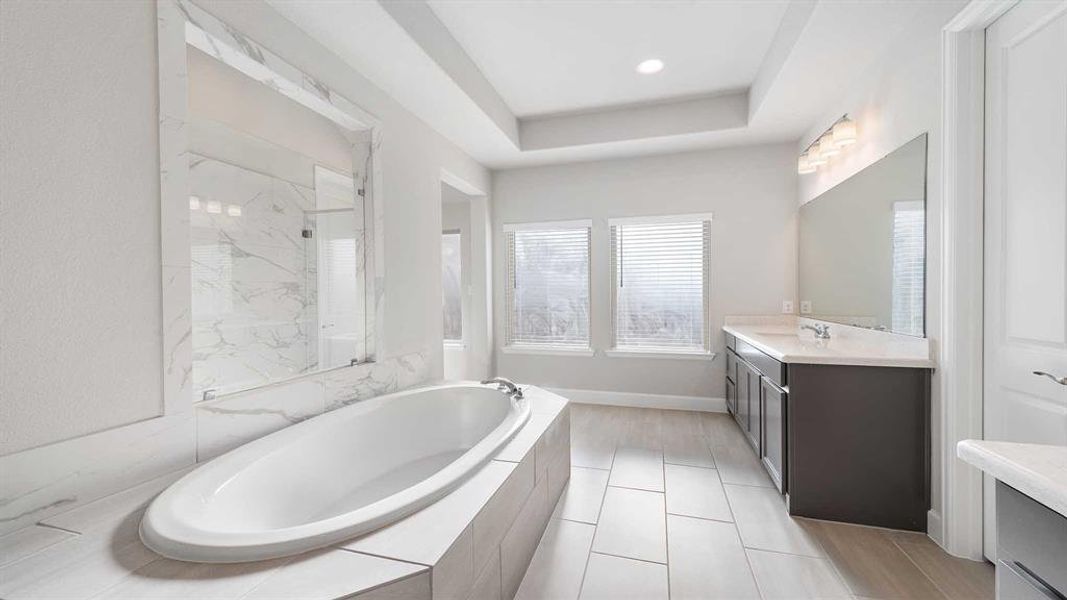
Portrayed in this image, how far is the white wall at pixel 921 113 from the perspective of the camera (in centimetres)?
177

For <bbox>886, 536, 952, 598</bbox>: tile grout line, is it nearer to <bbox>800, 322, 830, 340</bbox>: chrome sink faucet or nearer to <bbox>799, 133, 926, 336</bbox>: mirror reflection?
<bbox>799, 133, 926, 336</bbox>: mirror reflection

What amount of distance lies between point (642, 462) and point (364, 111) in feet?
8.75

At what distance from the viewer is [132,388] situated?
1.30 m

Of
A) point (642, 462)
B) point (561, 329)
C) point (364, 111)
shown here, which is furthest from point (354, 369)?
point (561, 329)

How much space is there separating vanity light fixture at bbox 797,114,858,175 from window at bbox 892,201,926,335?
64cm


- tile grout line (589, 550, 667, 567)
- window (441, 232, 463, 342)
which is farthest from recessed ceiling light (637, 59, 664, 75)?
window (441, 232, 463, 342)

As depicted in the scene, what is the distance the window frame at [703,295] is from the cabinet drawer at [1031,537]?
3170mm

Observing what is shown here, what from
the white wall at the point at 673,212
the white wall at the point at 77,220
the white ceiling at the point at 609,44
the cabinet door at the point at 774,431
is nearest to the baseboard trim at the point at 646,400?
the white wall at the point at 673,212

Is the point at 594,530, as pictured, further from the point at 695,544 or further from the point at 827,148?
the point at 827,148

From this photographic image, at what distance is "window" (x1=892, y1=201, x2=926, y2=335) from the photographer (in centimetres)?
192

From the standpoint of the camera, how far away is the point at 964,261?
1.66m

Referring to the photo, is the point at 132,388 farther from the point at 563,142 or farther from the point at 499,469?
the point at 563,142

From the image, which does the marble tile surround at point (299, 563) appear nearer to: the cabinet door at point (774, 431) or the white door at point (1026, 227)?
the cabinet door at point (774, 431)

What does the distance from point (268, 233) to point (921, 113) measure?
362cm
